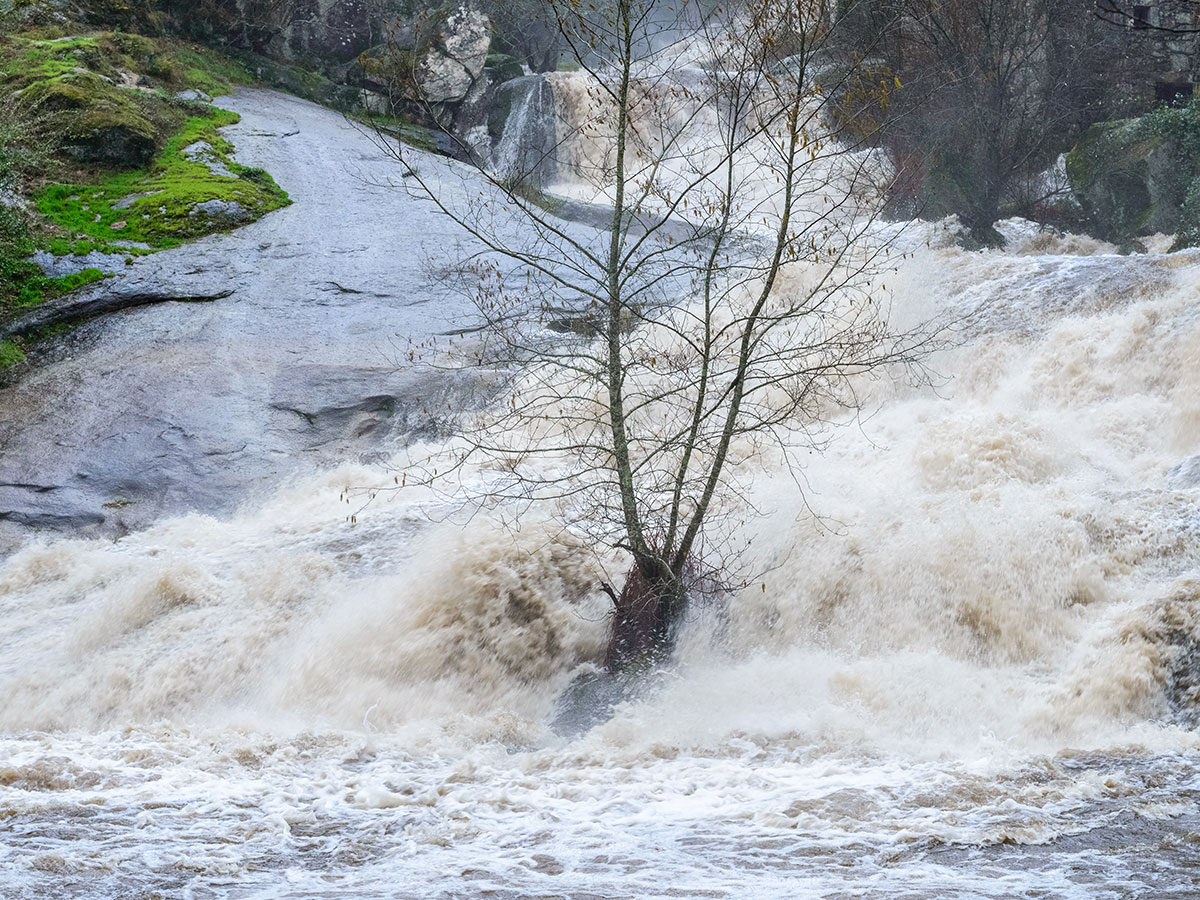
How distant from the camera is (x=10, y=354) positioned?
11648mm

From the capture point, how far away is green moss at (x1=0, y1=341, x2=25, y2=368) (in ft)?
38.0

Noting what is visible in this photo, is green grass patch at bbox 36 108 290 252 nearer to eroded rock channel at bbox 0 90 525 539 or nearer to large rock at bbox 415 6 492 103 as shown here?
eroded rock channel at bbox 0 90 525 539

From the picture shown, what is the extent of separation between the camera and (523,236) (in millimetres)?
15430

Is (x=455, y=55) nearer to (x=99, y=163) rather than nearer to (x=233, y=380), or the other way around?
(x=99, y=163)

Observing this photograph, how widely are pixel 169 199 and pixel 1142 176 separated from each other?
1408 centimetres

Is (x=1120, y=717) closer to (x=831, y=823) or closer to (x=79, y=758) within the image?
(x=831, y=823)

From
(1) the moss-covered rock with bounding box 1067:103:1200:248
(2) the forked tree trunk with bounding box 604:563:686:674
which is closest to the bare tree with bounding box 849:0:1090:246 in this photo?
(1) the moss-covered rock with bounding box 1067:103:1200:248

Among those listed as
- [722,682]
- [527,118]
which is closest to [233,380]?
[722,682]

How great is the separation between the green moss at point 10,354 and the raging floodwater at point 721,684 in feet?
10.5

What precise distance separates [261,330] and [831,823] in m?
9.79

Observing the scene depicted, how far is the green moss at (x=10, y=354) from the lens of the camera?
38.0ft

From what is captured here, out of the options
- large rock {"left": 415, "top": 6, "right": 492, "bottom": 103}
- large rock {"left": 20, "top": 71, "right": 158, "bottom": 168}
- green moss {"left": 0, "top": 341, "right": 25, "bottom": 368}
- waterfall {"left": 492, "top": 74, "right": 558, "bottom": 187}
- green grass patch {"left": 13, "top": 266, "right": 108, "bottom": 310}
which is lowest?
Answer: green moss {"left": 0, "top": 341, "right": 25, "bottom": 368}

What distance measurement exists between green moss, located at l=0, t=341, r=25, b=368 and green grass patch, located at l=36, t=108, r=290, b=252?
1771 millimetres

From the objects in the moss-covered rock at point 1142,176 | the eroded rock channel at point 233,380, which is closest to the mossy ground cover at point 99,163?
the eroded rock channel at point 233,380
